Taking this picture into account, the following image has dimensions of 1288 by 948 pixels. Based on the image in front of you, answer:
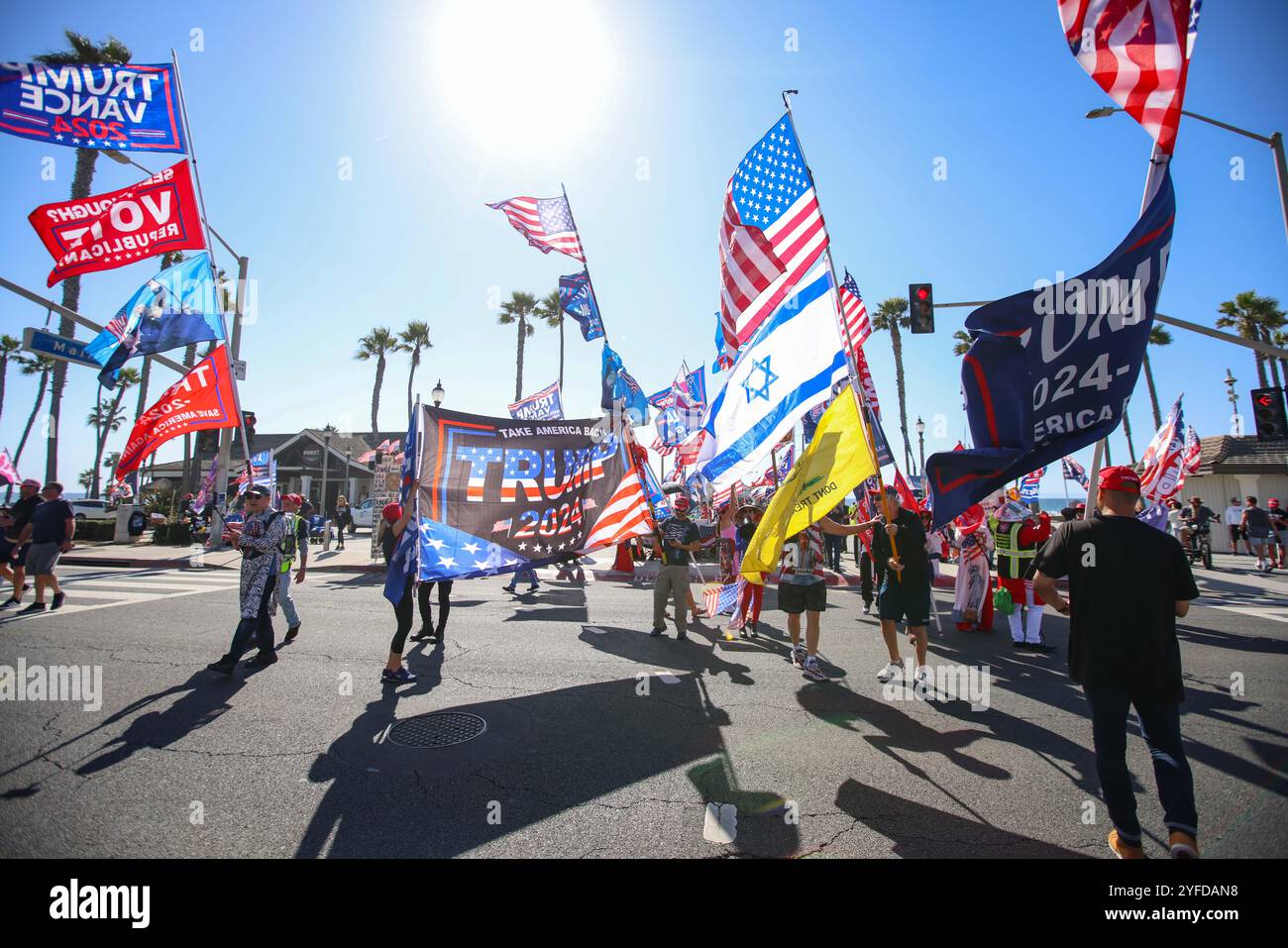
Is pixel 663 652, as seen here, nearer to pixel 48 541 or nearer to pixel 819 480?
pixel 819 480

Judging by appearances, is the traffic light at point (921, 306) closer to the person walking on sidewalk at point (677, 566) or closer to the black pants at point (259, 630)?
the person walking on sidewalk at point (677, 566)

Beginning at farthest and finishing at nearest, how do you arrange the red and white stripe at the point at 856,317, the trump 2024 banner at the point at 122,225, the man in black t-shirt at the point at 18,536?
the red and white stripe at the point at 856,317 < the man in black t-shirt at the point at 18,536 < the trump 2024 banner at the point at 122,225

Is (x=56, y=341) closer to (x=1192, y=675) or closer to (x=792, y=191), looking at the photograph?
(x=792, y=191)

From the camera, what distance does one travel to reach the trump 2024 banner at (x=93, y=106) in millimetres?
8383

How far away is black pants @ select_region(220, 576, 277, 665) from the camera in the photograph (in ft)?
19.9

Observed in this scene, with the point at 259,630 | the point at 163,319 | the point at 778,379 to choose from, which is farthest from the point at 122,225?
the point at 778,379

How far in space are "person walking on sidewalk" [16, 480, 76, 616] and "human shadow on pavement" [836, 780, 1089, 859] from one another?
11.5 m

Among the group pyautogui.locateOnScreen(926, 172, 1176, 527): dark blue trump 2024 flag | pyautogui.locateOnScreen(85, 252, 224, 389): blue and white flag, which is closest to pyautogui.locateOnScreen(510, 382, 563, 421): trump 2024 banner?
pyautogui.locateOnScreen(85, 252, 224, 389): blue and white flag

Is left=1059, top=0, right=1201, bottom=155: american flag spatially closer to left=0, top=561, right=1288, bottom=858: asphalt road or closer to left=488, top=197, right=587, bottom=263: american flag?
left=0, top=561, right=1288, bottom=858: asphalt road

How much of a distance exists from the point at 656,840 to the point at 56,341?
13.6 m

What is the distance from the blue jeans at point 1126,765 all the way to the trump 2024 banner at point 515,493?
4.51m

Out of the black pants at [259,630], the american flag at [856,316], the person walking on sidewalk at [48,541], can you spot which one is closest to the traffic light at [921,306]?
the american flag at [856,316]
